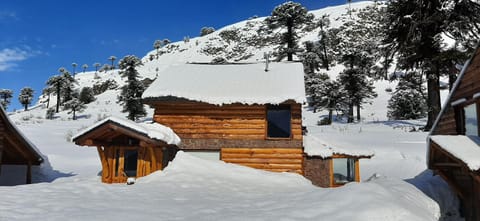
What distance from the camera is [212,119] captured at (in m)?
15.6

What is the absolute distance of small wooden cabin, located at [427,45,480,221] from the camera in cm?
883

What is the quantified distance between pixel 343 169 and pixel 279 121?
420 centimetres

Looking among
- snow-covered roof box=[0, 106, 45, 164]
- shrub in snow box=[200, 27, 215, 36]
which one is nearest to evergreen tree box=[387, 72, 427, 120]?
snow-covered roof box=[0, 106, 45, 164]

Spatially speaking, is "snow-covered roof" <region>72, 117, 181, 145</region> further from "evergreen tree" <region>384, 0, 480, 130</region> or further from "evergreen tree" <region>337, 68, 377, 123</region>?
"evergreen tree" <region>337, 68, 377, 123</region>

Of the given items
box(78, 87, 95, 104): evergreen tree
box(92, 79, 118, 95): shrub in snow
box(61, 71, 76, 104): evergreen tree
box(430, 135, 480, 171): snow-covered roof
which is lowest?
box(430, 135, 480, 171): snow-covered roof

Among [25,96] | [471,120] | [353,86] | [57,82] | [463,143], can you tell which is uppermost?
[57,82]

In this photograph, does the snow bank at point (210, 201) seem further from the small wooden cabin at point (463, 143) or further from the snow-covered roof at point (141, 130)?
the snow-covered roof at point (141, 130)

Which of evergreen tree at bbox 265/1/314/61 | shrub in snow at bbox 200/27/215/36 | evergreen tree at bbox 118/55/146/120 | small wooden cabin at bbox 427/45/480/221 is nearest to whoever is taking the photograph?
small wooden cabin at bbox 427/45/480/221

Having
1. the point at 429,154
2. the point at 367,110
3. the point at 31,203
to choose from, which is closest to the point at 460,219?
the point at 429,154

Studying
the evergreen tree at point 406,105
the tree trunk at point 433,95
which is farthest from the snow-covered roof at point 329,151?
the evergreen tree at point 406,105

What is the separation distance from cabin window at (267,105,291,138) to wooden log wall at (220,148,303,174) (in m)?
0.70

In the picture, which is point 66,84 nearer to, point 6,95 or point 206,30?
point 6,95

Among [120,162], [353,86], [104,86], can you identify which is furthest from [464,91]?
[104,86]

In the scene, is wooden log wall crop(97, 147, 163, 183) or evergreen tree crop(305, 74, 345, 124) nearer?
wooden log wall crop(97, 147, 163, 183)
